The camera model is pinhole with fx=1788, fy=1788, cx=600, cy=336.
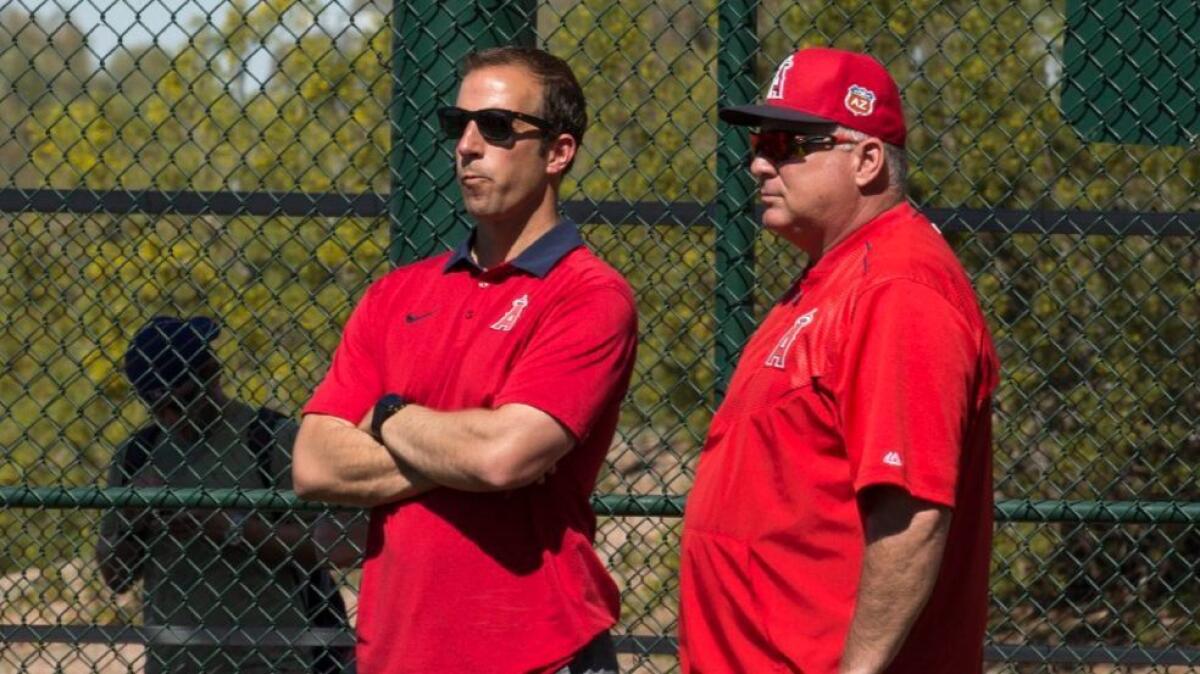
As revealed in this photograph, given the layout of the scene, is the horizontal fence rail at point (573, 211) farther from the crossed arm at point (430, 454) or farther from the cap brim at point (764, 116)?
the cap brim at point (764, 116)

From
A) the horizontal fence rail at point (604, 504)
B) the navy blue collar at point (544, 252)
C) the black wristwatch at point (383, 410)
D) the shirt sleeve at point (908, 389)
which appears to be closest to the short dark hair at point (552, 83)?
the navy blue collar at point (544, 252)

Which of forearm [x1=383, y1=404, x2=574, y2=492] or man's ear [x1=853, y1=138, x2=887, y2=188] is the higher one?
man's ear [x1=853, y1=138, x2=887, y2=188]

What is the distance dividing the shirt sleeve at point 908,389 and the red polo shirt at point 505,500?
2.16ft

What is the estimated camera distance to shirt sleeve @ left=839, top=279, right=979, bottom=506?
8.40 feet

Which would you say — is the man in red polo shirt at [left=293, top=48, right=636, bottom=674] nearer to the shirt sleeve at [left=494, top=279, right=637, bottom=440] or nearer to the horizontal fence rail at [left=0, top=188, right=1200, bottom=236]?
the shirt sleeve at [left=494, top=279, right=637, bottom=440]

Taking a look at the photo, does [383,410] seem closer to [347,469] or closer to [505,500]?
[347,469]

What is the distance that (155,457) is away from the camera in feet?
15.7

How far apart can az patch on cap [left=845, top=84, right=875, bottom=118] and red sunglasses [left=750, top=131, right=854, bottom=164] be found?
49 millimetres

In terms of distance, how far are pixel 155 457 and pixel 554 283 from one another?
1.94m

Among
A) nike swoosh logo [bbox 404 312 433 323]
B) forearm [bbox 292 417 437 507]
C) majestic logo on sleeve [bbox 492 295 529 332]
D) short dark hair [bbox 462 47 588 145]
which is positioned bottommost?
forearm [bbox 292 417 437 507]

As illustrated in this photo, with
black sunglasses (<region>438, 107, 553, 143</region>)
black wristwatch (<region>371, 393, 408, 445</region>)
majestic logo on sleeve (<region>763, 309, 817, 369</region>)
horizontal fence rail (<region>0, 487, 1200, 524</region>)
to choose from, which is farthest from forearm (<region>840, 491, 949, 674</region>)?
horizontal fence rail (<region>0, 487, 1200, 524</region>)

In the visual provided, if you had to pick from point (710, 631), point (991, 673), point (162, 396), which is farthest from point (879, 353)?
point (991, 673)

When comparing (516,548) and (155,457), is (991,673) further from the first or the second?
(516,548)

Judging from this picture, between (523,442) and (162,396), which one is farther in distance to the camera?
(162,396)
